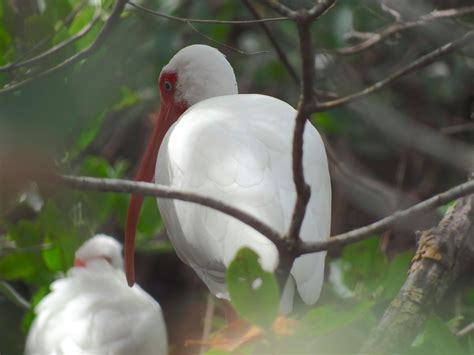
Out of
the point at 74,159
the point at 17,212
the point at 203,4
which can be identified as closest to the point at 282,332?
the point at 74,159

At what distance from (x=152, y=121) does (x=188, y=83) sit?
212 centimetres

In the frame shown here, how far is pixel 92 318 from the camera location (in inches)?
160

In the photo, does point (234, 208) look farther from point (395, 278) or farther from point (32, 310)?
point (32, 310)

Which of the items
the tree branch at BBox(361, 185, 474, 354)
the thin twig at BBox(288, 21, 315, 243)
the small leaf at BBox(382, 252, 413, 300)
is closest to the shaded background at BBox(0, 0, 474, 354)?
the small leaf at BBox(382, 252, 413, 300)

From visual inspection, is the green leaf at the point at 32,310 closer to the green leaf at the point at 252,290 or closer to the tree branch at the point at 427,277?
the tree branch at the point at 427,277

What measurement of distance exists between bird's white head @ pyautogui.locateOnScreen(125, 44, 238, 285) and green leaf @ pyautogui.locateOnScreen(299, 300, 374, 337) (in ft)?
6.10

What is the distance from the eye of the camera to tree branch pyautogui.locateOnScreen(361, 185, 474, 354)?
121 inches

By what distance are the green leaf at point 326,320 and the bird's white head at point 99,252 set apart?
221 cm

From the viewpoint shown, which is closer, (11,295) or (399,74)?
(399,74)

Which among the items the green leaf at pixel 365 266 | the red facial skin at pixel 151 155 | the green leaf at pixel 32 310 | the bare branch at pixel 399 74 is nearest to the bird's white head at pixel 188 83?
the red facial skin at pixel 151 155

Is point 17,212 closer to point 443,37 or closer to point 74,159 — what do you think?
point 74,159

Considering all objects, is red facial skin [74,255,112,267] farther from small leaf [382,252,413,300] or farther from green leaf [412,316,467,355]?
green leaf [412,316,467,355]

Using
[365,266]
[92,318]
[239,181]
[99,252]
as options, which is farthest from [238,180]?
[99,252]

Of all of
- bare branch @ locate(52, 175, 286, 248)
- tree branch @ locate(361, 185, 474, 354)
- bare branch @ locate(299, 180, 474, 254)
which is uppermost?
bare branch @ locate(52, 175, 286, 248)
